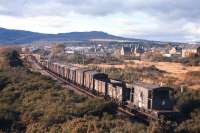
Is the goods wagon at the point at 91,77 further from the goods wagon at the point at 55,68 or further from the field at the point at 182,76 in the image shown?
the goods wagon at the point at 55,68

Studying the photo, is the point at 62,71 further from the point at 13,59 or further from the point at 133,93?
the point at 133,93

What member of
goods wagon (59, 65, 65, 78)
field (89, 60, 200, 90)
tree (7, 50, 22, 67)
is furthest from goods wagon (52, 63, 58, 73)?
field (89, 60, 200, 90)

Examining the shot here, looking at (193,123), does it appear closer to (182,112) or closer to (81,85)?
(182,112)

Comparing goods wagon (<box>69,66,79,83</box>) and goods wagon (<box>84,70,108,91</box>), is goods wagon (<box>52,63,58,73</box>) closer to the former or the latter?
goods wagon (<box>69,66,79,83</box>)

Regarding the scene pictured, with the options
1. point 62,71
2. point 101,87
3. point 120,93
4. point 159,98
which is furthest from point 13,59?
point 159,98

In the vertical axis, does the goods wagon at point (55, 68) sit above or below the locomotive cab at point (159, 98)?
below

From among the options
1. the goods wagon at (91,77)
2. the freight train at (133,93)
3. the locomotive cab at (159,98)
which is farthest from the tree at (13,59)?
the locomotive cab at (159,98)

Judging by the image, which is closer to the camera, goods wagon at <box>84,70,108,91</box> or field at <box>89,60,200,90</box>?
goods wagon at <box>84,70,108,91</box>

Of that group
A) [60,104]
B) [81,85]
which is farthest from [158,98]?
[81,85]
